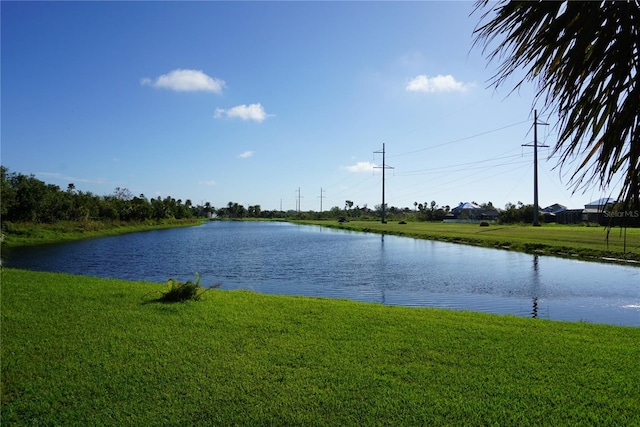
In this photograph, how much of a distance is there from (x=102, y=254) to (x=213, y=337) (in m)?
24.6

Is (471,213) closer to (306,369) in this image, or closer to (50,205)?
(50,205)

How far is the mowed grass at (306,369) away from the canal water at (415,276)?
4.80 meters

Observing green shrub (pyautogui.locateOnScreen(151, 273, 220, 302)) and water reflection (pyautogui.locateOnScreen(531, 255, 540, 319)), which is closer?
green shrub (pyautogui.locateOnScreen(151, 273, 220, 302))

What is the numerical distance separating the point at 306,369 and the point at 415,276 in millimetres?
14079

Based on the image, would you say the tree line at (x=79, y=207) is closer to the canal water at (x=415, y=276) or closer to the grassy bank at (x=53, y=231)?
the grassy bank at (x=53, y=231)

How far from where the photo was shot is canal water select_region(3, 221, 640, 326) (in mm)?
12555

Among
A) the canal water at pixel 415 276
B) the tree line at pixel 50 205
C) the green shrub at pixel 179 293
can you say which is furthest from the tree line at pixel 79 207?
the green shrub at pixel 179 293

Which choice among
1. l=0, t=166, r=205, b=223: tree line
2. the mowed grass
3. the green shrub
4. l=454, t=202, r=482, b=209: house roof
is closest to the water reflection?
the mowed grass

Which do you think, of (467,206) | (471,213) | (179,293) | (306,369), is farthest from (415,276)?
(467,206)

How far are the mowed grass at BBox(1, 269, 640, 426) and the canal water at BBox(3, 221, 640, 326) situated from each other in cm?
480

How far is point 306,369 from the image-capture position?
200 inches

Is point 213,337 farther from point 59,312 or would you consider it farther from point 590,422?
point 590,422

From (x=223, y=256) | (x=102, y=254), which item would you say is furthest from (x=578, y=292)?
(x=102, y=254)

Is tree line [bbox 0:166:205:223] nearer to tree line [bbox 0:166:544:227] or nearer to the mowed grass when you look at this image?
tree line [bbox 0:166:544:227]
